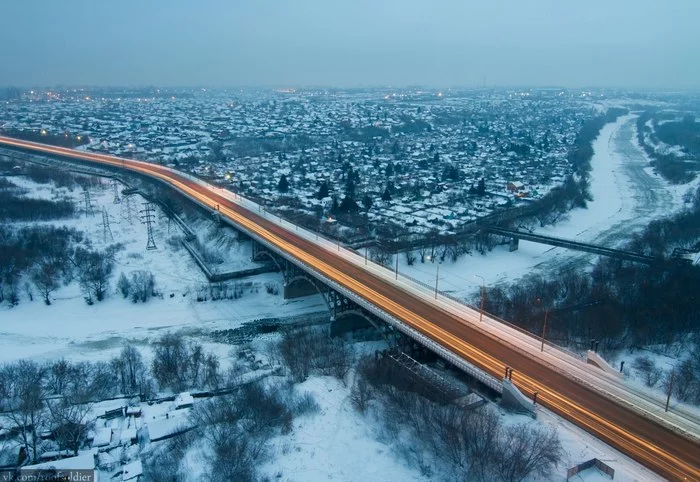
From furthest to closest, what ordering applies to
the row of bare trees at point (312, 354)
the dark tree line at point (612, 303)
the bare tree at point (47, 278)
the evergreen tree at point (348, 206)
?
the evergreen tree at point (348, 206) < the bare tree at point (47, 278) < the dark tree line at point (612, 303) < the row of bare trees at point (312, 354)

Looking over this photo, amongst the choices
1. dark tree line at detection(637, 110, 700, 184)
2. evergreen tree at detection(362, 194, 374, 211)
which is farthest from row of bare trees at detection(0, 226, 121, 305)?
dark tree line at detection(637, 110, 700, 184)

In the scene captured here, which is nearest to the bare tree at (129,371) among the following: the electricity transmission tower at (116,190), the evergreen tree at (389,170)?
the electricity transmission tower at (116,190)

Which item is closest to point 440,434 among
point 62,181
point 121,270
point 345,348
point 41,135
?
point 345,348

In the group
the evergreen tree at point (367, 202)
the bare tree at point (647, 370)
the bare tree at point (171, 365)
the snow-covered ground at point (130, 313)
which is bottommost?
the snow-covered ground at point (130, 313)

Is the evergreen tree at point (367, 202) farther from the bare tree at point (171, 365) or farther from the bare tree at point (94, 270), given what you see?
the bare tree at point (171, 365)

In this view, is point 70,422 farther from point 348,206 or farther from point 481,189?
point 481,189

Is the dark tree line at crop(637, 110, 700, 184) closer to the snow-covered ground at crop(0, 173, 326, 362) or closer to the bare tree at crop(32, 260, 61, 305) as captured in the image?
the snow-covered ground at crop(0, 173, 326, 362)

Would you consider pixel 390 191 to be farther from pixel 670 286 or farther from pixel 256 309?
pixel 670 286
